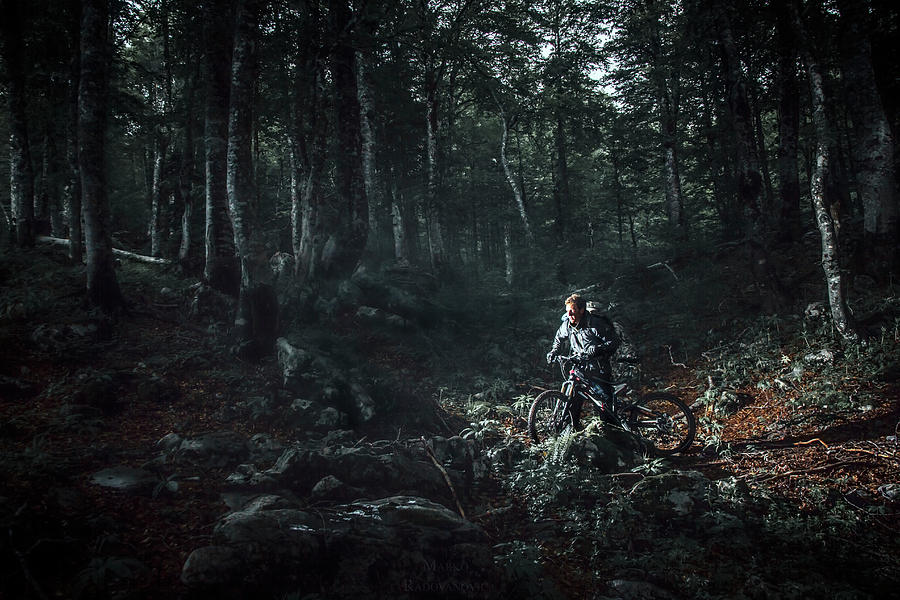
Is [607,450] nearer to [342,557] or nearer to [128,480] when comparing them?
[342,557]

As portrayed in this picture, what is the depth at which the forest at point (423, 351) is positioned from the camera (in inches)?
Result: 161

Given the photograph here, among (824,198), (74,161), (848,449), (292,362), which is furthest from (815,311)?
(74,161)

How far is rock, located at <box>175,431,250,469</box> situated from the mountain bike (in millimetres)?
4581

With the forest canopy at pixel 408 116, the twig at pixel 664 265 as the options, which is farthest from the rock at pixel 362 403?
the twig at pixel 664 265

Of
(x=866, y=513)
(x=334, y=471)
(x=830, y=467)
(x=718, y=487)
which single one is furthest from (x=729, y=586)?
(x=334, y=471)

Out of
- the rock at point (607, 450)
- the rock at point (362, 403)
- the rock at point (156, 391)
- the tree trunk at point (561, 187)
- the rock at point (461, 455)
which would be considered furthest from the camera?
the tree trunk at point (561, 187)

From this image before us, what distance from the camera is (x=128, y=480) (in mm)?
5055

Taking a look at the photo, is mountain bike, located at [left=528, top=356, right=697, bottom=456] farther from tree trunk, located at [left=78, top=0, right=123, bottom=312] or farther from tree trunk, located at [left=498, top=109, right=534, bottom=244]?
tree trunk, located at [left=498, top=109, right=534, bottom=244]

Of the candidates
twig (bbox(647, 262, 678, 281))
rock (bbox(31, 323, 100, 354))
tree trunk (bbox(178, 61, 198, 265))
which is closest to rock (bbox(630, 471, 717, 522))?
rock (bbox(31, 323, 100, 354))

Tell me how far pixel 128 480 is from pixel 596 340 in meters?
6.54

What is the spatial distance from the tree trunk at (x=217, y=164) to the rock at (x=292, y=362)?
3063 millimetres

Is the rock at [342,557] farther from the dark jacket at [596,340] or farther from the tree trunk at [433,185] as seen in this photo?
the tree trunk at [433,185]

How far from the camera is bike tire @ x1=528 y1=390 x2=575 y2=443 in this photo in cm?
754

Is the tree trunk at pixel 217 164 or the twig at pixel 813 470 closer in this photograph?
the twig at pixel 813 470
